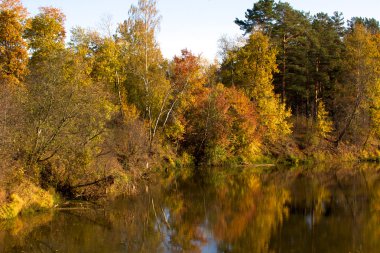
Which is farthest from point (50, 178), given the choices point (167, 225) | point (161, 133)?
point (161, 133)

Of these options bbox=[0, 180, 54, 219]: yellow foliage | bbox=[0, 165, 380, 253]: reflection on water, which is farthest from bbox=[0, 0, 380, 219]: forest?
bbox=[0, 165, 380, 253]: reflection on water

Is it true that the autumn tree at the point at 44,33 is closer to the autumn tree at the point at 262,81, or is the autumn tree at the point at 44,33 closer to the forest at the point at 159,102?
the forest at the point at 159,102

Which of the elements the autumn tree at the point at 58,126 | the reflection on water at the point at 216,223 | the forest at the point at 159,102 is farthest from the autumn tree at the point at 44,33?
the reflection on water at the point at 216,223

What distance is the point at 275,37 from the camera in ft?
171

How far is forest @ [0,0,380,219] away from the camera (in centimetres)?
2147

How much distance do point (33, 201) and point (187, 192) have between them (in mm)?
9883

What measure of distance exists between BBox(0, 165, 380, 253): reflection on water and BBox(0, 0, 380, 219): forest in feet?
8.48

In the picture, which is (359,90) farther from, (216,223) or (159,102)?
(216,223)

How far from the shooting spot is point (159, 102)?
37.5 metres

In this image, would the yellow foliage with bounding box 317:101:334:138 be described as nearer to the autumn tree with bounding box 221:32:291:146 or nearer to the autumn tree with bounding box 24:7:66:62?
the autumn tree with bounding box 221:32:291:146

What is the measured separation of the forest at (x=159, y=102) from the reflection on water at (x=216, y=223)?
8.48ft

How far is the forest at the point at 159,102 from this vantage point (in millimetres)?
21469

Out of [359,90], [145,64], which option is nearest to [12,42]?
[145,64]

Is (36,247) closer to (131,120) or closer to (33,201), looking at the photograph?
(33,201)
